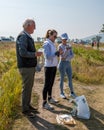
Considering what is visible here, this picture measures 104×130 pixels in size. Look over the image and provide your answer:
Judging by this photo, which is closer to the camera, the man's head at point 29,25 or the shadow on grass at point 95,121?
the man's head at point 29,25

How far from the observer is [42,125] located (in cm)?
572

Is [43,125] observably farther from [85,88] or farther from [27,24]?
[85,88]

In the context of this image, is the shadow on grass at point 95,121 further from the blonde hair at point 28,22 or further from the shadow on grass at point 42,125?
the blonde hair at point 28,22

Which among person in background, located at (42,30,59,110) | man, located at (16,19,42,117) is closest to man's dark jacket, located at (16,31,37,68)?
man, located at (16,19,42,117)

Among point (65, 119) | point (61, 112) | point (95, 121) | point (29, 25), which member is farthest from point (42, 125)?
point (29, 25)

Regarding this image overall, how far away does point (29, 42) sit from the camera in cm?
577

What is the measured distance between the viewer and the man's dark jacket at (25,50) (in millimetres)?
5594

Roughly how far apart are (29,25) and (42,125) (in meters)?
1.96

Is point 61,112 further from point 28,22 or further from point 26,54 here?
point 28,22

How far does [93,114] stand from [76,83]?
11.6 feet

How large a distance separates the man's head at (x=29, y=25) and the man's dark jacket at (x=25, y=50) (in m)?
0.11

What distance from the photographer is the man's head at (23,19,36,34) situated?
575cm

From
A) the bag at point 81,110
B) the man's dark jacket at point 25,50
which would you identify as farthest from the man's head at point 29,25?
the bag at point 81,110

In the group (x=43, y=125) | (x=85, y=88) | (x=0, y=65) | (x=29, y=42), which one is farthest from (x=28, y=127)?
(x=0, y=65)
